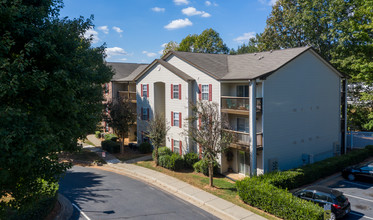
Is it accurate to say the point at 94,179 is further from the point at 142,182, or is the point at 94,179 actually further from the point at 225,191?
the point at 225,191

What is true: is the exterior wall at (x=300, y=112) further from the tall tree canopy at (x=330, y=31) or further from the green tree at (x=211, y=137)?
the tall tree canopy at (x=330, y=31)

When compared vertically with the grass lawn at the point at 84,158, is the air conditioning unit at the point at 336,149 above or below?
above

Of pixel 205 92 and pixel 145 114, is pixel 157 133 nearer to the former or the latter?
pixel 205 92

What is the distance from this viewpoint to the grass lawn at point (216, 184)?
54.3 feet

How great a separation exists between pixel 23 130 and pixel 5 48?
8.66 ft

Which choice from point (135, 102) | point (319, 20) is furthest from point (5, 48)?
point (319, 20)

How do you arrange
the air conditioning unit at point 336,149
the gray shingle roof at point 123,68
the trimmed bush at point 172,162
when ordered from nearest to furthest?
the trimmed bush at point 172,162
the air conditioning unit at point 336,149
the gray shingle roof at point 123,68

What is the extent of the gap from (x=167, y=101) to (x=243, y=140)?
1014cm

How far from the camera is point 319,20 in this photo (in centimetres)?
3453

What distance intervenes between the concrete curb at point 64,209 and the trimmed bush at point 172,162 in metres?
9.08

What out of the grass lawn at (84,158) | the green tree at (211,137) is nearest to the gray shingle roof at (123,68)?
the grass lawn at (84,158)

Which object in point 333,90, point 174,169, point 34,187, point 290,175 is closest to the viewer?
point 34,187

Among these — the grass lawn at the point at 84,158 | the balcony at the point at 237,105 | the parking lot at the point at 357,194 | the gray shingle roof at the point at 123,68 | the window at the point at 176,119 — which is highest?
the gray shingle roof at the point at 123,68

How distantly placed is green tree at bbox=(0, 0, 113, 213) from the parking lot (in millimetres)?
15483
